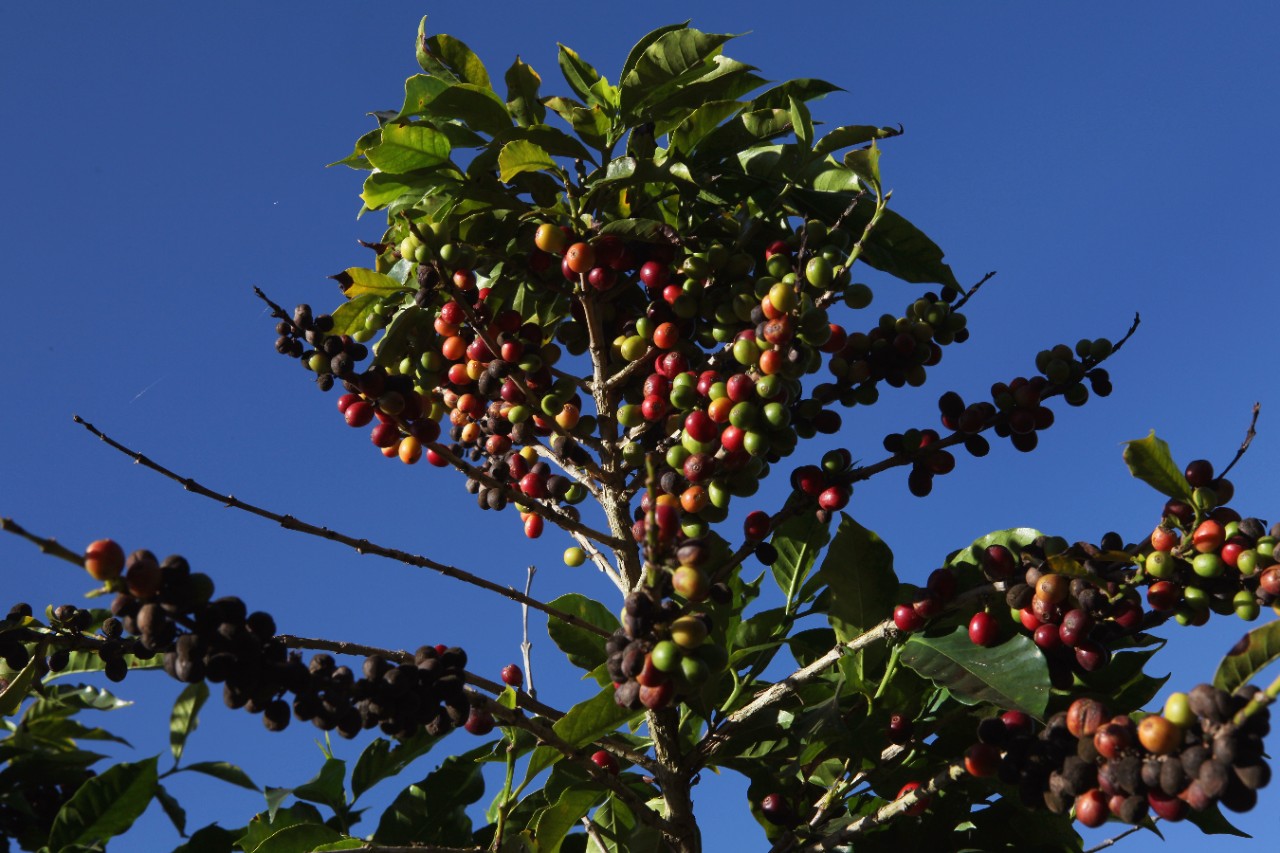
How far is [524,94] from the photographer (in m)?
2.91

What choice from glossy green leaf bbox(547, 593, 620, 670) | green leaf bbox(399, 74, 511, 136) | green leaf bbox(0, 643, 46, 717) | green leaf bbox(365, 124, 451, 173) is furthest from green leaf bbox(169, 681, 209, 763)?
green leaf bbox(399, 74, 511, 136)

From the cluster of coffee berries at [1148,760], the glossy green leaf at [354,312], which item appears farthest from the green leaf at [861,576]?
the glossy green leaf at [354,312]

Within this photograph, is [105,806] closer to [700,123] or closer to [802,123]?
[700,123]

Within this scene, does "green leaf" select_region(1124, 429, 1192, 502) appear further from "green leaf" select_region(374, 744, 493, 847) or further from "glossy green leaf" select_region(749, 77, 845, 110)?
"green leaf" select_region(374, 744, 493, 847)

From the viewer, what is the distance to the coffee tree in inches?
85.9

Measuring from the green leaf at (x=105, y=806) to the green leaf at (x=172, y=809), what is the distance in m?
0.25

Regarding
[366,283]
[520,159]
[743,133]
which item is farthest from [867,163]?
[366,283]

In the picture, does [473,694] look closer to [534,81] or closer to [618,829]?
[618,829]

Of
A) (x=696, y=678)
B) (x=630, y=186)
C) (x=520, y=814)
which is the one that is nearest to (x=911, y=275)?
(x=630, y=186)

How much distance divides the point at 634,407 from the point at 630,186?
22.1 inches

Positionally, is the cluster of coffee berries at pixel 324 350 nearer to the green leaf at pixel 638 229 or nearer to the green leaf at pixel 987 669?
the green leaf at pixel 638 229

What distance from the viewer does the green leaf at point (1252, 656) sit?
1.66 metres

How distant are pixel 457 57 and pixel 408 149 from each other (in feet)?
1.39

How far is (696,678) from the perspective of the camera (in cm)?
177
